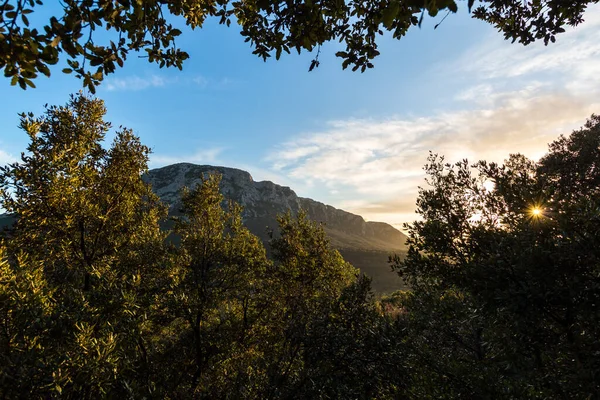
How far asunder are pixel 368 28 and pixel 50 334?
9871 mm

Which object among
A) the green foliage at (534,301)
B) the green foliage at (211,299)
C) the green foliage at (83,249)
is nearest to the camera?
the green foliage at (534,301)

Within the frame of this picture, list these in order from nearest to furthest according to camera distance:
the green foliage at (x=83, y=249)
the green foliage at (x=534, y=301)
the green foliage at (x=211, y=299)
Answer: the green foliage at (x=534, y=301) → the green foliage at (x=83, y=249) → the green foliage at (x=211, y=299)

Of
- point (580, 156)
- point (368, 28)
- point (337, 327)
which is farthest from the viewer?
point (580, 156)

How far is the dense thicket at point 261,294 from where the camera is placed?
17.8 feet

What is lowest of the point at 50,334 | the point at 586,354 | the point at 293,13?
the point at 50,334

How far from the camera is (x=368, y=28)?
5.67 metres

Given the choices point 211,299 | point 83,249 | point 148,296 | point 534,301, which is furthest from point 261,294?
point 534,301

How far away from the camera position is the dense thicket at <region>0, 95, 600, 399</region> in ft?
17.8

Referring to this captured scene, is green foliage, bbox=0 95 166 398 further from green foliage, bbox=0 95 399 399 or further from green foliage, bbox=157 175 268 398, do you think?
green foliage, bbox=157 175 268 398

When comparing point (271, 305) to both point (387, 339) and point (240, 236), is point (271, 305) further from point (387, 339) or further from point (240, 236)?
point (387, 339)

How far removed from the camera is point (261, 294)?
15102 millimetres

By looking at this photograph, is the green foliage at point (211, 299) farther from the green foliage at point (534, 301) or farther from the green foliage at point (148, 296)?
the green foliage at point (534, 301)

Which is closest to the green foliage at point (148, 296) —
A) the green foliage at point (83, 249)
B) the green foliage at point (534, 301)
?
the green foliage at point (83, 249)

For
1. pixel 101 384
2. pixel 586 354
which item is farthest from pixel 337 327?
pixel 101 384
